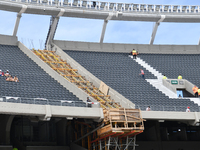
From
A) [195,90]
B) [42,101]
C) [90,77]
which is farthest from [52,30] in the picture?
[42,101]

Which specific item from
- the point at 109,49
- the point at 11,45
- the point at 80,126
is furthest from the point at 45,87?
the point at 109,49

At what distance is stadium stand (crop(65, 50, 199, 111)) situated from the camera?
23172mm

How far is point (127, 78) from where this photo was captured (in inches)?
1080

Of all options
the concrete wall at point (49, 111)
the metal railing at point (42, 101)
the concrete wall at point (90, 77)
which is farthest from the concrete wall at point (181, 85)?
the concrete wall at point (49, 111)

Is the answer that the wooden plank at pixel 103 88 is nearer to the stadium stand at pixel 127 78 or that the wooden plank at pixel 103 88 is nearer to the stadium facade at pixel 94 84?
the stadium facade at pixel 94 84

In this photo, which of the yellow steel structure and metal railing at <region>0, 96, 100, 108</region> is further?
the yellow steel structure

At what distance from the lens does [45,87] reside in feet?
75.9

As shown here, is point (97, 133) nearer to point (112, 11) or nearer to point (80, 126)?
point (80, 126)

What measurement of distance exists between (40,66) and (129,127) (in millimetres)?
11304

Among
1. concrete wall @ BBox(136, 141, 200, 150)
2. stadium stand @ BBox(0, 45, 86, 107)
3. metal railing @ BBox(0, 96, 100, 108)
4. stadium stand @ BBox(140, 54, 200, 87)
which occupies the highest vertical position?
stadium stand @ BBox(140, 54, 200, 87)

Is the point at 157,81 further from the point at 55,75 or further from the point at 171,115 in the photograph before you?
the point at 55,75

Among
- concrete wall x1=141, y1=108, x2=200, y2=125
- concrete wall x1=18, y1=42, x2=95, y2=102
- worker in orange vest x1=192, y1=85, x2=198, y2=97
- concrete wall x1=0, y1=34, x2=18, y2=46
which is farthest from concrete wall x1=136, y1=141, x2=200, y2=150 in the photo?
concrete wall x1=0, y1=34, x2=18, y2=46

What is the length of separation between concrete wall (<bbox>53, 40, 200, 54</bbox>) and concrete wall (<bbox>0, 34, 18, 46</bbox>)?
3.59 metres

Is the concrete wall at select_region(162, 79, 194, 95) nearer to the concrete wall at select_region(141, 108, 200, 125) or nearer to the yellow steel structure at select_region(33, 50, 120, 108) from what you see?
the yellow steel structure at select_region(33, 50, 120, 108)
